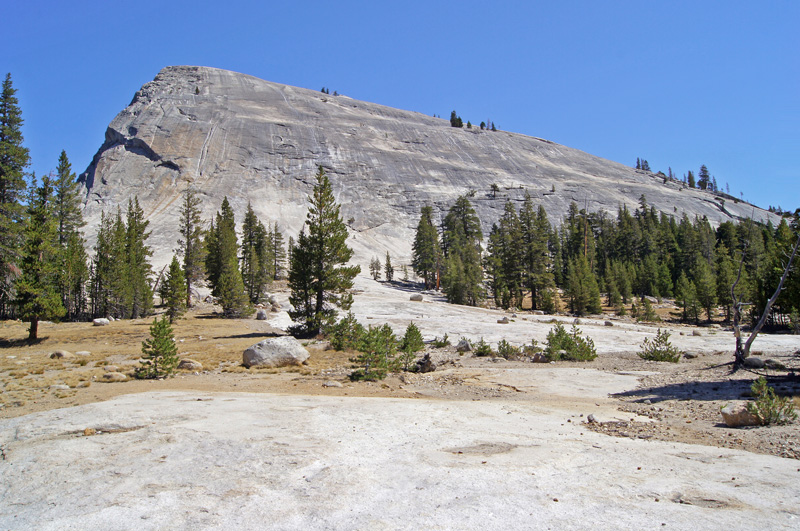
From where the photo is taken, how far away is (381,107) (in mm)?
168000

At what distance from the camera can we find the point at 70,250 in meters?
38.9

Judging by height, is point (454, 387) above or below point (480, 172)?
below

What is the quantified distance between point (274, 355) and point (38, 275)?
1866 centimetres

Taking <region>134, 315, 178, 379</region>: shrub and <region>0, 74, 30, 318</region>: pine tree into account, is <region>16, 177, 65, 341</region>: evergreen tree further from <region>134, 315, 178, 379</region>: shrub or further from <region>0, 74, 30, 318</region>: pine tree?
<region>134, 315, 178, 379</region>: shrub

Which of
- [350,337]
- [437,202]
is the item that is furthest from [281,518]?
[437,202]

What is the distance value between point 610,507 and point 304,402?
785 cm

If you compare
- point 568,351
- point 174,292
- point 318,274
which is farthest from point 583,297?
point 174,292

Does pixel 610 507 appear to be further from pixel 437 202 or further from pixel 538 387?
pixel 437 202

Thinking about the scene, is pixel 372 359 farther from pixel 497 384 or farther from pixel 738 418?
pixel 738 418

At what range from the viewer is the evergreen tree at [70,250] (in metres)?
38.3

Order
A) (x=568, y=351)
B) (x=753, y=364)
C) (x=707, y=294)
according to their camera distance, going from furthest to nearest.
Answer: (x=707, y=294) → (x=568, y=351) → (x=753, y=364)

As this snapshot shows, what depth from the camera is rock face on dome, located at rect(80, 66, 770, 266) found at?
94188 millimetres

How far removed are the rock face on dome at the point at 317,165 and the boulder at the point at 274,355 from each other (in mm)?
61297

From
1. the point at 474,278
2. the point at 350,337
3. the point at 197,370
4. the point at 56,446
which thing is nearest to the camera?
the point at 56,446
